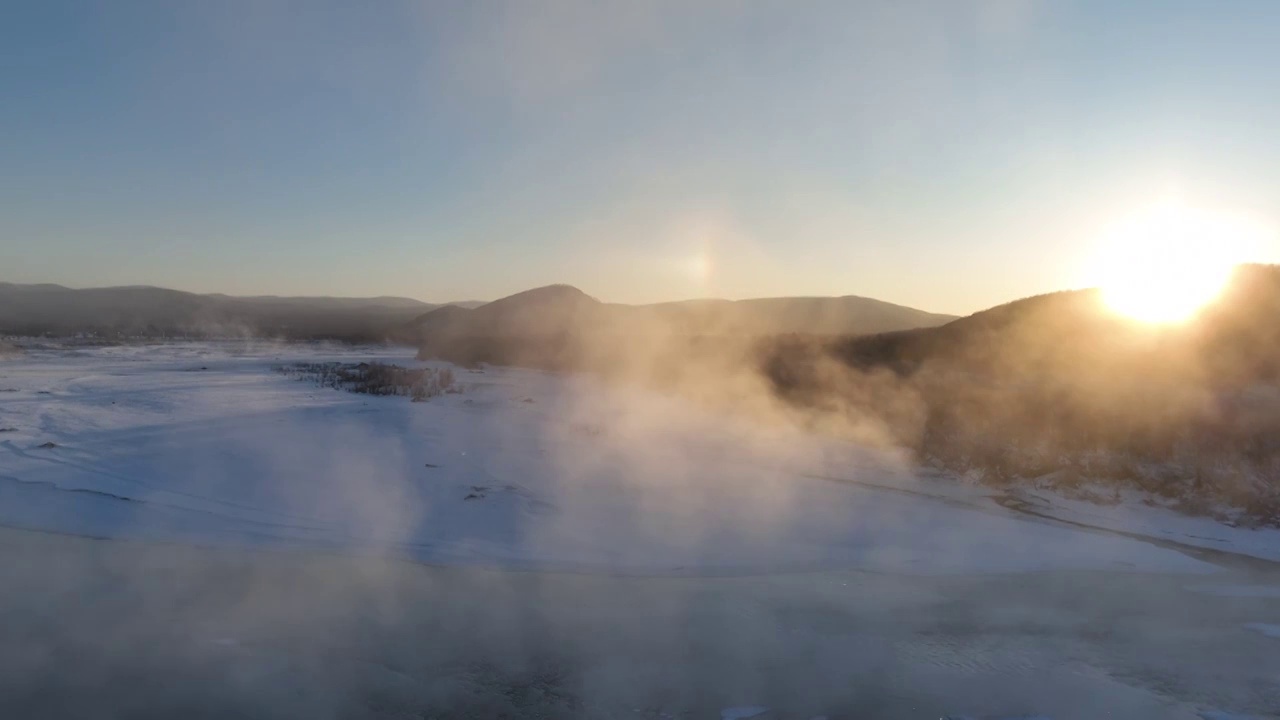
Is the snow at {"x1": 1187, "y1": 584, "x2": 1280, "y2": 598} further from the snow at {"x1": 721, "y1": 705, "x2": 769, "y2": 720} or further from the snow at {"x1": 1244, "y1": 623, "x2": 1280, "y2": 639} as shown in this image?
the snow at {"x1": 721, "y1": 705, "x2": 769, "y2": 720}

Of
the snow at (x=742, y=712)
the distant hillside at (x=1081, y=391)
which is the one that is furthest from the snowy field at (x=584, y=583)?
the distant hillside at (x=1081, y=391)

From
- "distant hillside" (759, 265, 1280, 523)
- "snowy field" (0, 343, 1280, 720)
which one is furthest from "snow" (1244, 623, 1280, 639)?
"distant hillside" (759, 265, 1280, 523)

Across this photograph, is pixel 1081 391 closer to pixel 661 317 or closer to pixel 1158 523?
pixel 1158 523

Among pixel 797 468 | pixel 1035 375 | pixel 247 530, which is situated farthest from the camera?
pixel 1035 375

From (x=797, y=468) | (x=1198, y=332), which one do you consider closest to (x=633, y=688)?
(x=797, y=468)

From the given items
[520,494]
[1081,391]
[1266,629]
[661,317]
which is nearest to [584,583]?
[520,494]

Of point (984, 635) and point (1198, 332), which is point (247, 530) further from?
point (1198, 332)

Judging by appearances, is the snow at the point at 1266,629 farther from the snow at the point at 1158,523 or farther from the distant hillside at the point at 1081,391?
the distant hillside at the point at 1081,391
